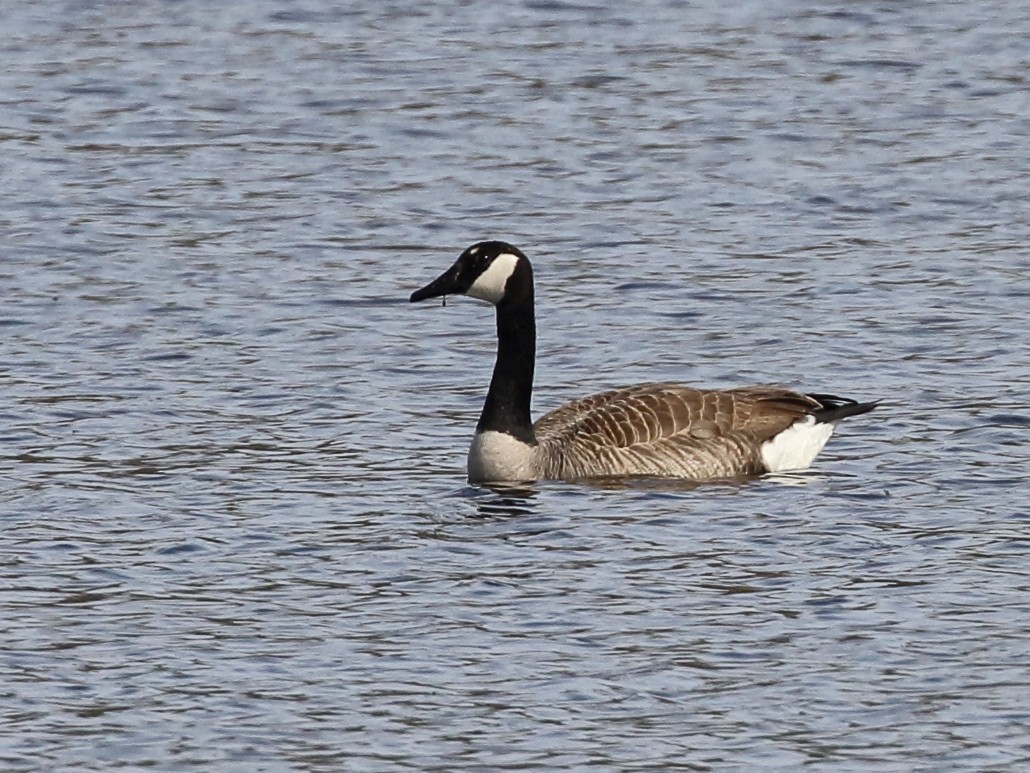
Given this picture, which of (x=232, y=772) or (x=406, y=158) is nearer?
(x=232, y=772)

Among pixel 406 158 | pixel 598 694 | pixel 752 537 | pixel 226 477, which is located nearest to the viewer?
pixel 598 694

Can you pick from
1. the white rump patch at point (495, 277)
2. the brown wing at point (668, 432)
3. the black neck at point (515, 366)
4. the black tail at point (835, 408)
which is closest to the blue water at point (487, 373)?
the brown wing at point (668, 432)

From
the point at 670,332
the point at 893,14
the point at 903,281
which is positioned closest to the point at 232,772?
the point at 670,332

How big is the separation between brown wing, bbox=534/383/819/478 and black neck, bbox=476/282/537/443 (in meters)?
0.25

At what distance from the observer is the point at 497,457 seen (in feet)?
45.2

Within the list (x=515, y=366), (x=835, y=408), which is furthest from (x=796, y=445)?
(x=515, y=366)

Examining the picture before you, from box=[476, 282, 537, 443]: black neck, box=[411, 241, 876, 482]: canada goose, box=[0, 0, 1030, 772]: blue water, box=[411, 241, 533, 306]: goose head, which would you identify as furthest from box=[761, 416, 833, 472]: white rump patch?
box=[411, 241, 533, 306]: goose head

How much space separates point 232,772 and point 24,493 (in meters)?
4.53

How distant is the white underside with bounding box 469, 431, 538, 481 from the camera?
13.8 meters

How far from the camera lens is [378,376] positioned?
15.8m

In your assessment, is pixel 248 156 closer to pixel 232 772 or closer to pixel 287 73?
pixel 287 73

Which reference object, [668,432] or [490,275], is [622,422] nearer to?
[668,432]

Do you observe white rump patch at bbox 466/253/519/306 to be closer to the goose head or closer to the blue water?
the goose head

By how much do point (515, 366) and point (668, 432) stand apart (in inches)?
39.0
